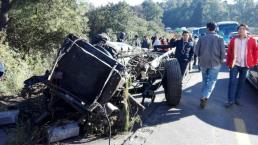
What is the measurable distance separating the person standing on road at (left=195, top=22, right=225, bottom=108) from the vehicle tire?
57 centimetres

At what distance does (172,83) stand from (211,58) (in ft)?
3.45

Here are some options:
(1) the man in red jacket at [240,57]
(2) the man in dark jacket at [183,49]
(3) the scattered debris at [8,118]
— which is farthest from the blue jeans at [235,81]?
(3) the scattered debris at [8,118]

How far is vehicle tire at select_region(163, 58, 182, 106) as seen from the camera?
9.37 meters

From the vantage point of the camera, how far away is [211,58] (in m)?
9.63

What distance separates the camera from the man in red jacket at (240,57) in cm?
981

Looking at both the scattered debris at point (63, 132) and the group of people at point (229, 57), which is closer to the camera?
the scattered debris at point (63, 132)

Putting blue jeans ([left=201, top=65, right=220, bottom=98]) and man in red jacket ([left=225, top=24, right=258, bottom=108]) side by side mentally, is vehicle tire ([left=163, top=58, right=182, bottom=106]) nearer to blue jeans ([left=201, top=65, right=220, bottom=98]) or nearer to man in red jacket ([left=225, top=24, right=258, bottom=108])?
blue jeans ([left=201, top=65, right=220, bottom=98])

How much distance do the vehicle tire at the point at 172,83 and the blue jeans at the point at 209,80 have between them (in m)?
0.57

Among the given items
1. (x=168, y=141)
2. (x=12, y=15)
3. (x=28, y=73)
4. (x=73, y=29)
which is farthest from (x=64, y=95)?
(x=73, y=29)

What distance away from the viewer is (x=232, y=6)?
101m

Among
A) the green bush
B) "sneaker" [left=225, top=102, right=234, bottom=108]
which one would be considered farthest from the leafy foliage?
"sneaker" [left=225, top=102, right=234, bottom=108]

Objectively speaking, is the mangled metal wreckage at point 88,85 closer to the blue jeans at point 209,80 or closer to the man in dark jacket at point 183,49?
the blue jeans at point 209,80

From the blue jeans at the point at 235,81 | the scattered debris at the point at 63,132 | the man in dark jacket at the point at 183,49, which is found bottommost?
the scattered debris at the point at 63,132

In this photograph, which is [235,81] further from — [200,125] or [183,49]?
[200,125]
